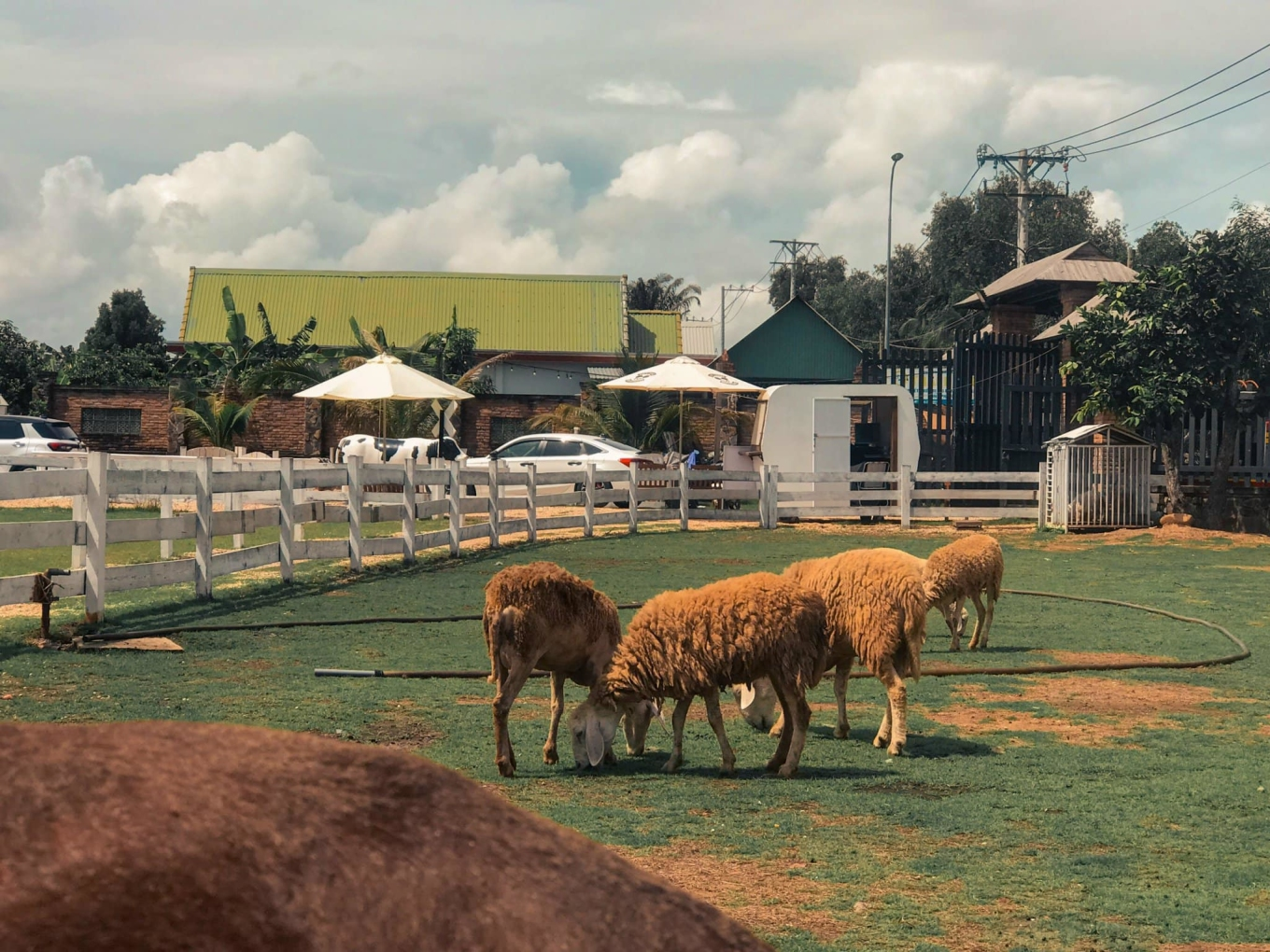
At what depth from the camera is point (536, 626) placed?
6992 millimetres

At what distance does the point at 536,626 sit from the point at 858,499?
70.2ft

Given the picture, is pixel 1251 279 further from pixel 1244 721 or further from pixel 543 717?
pixel 543 717

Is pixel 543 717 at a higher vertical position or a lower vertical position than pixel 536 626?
lower

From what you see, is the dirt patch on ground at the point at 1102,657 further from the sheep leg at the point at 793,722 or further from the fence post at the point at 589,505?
the fence post at the point at 589,505

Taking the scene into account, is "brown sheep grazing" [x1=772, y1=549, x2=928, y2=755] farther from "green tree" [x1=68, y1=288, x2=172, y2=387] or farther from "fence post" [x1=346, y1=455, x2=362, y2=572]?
"green tree" [x1=68, y1=288, x2=172, y2=387]

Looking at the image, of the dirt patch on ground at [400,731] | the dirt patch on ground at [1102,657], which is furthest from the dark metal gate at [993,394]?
the dirt patch on ground at [400,731]

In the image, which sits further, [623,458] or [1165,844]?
[623,458]

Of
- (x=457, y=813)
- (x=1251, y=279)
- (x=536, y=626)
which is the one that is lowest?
(x=536, y=626)

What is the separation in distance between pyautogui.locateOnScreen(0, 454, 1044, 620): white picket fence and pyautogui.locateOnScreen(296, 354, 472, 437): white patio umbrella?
184 cm

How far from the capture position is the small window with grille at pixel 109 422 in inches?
1645

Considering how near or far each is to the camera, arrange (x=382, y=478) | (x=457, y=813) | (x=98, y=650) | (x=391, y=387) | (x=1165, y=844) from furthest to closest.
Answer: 1. (x=391, y=387)
2. (x=382, y=478)
3. (x=98, y=650)
4. (x=1165, y=844)
5. (x=457, y=813)

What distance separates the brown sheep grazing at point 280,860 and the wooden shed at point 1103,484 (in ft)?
83.3

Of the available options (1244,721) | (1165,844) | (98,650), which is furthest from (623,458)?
(1165,844)

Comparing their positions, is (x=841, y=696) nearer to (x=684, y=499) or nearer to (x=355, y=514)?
(x=355, y=514)
